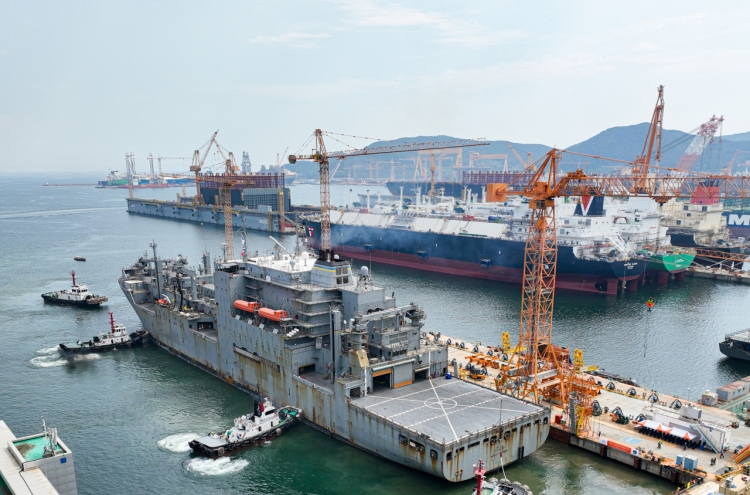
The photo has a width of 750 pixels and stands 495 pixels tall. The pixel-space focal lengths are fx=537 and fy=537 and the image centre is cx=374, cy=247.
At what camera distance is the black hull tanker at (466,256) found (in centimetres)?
7344

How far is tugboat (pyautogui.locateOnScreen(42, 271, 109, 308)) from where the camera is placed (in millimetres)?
66375

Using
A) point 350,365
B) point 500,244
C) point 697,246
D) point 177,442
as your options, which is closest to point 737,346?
point 350,365

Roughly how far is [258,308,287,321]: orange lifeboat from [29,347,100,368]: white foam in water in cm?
2119

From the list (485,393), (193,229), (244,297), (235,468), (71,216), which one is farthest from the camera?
(71,216)

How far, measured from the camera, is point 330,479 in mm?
29672

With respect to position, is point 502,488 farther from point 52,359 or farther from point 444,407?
point 52,359

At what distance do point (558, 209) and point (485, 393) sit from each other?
59.7 metres

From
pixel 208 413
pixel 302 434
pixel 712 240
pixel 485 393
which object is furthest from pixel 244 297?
pixel 712 240

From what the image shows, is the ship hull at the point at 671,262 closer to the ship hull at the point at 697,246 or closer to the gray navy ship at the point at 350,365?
the ship hull at the point at 697,246

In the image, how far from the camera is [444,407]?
31.0 metres

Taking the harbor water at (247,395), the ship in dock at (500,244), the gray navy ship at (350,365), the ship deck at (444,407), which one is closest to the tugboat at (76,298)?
the harbor water at (247,395)

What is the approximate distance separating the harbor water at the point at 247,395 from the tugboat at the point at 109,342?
1.16 m

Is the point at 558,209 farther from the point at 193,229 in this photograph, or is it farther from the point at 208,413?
the point at 193,229

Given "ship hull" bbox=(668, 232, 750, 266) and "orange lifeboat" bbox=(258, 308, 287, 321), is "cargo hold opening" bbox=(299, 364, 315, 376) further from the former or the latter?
"ship hull" bbox=(668, 232, 750, 266)
